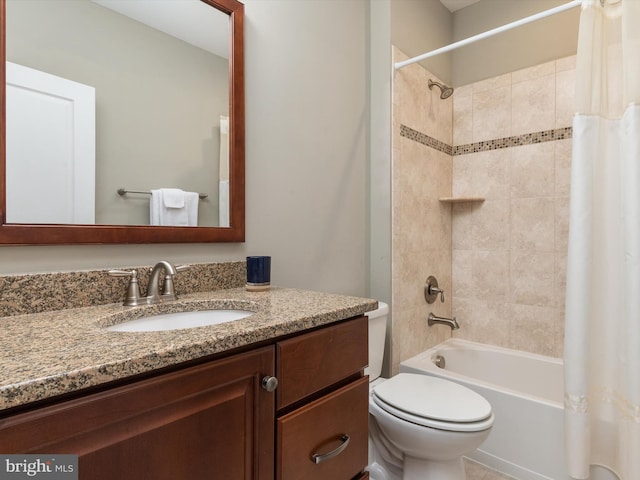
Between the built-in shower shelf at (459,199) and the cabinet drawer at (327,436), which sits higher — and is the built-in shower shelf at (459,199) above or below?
above

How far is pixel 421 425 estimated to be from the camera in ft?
4.25

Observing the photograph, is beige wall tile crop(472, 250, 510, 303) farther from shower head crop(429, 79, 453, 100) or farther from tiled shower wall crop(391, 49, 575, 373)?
shower head crop(429, 79, 453, 100)

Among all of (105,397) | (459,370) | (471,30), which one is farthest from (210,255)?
(471,30)

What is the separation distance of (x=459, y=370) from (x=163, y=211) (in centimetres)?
193

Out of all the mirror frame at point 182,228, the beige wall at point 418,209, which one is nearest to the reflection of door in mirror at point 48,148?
the mirror frame at point 182,228

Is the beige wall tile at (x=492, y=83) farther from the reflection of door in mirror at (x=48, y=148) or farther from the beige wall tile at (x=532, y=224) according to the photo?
the reflection of door in mirror at (x=48, y=148)

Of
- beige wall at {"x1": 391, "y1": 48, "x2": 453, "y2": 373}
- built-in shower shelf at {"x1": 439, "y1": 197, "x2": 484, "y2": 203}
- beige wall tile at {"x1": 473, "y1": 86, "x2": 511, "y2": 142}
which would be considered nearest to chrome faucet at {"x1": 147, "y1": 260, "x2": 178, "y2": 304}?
beige wall at {"x1": 391, "y1": 48, "x2": 453, "y2": 373}

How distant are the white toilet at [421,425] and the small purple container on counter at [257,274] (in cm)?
60

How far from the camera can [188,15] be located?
1.23m

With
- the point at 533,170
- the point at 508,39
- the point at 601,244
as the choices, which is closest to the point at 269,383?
the point at 601,244

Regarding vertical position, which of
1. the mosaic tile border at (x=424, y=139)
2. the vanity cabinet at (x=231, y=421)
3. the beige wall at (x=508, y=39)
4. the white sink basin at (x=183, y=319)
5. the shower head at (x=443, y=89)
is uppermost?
the beige wall at (x=508, y=39)

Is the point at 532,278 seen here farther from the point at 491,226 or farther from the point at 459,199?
the point at 459,199

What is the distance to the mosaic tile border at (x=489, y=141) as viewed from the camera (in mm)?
2016

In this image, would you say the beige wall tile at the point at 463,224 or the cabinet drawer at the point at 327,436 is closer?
the cabinet drawer at the point at 327,436
